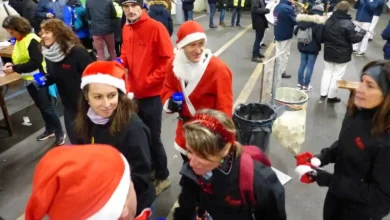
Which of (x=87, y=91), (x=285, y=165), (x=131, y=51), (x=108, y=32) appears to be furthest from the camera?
(x=108, y=32)

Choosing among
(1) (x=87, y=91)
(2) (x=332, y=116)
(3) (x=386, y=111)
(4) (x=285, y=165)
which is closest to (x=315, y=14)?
(2) (x=332, y=116)

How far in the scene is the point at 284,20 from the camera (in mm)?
6297

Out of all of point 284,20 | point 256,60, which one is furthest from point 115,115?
point 256,60

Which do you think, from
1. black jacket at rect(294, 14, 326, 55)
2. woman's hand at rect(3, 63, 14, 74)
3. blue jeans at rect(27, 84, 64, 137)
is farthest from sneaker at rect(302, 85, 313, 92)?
woman's hand at rect(3, 63, 14, 74)

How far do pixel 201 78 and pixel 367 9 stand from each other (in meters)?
7.37

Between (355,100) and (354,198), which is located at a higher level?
(355,100)

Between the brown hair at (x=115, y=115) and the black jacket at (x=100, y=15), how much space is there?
4.63 meters

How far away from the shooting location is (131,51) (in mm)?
3201

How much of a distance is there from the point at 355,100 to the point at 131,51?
2138 mm

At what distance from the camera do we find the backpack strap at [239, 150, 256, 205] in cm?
167

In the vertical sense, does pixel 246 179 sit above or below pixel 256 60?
above

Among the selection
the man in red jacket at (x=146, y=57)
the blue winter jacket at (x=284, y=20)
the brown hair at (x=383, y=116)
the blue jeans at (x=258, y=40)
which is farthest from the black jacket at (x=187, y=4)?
the brown hair at (x=383, y=116)

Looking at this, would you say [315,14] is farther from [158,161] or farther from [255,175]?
[255,175]

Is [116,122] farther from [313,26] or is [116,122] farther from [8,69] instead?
[313,26]
